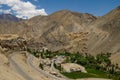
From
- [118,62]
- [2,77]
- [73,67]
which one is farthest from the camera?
[118,62]

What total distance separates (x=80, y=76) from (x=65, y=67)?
15.2m

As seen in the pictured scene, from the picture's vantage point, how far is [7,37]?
119m

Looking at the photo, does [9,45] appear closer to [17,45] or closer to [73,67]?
[17,45]

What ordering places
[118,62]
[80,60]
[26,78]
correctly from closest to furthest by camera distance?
[26,78]
[80,60]
[118,62]

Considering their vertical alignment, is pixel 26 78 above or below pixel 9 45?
below

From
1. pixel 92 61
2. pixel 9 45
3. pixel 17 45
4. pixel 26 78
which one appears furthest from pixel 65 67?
pixel 26 78

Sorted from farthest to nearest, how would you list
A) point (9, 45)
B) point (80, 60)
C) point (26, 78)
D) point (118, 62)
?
point (118, 62) → point (80, 60) → point (9, 45) → point (26, 78)

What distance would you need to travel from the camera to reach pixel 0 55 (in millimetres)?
55656

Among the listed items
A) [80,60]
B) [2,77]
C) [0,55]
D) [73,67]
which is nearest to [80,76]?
[73,67]

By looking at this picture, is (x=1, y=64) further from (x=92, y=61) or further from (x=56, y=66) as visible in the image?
(x=92, y=61)

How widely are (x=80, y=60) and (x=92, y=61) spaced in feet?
42.2

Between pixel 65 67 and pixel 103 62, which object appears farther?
pixel 103 62

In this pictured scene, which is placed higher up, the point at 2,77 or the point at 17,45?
the point at 17,45

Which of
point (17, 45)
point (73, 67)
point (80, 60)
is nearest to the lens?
point (17, 45)
